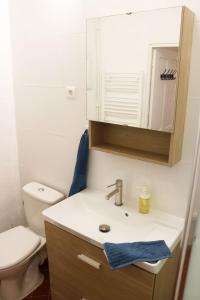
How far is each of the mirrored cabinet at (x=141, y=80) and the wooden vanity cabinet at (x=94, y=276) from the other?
0.52 meters

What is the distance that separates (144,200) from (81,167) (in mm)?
457

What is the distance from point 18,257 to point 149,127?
1184 mm

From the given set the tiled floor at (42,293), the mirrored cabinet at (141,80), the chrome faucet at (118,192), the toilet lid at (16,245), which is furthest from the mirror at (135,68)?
the tiled floor at (42,293)

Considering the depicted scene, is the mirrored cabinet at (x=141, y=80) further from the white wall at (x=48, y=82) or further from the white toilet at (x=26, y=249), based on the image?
the white toilet at (x=26, y=249)

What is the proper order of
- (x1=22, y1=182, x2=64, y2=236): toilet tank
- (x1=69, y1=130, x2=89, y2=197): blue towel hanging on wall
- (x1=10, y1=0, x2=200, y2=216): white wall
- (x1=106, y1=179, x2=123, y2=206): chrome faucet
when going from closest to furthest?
(x1=10, y1=0, x2=200, y2=216): white wall < (x1=106, y1=179, x2=123, y2=206): chrome faucet < (x1=69, y1=130, x2=89, y2=197): blue towel hanging on wall < (x1=22, y1=182, x2=64, y2=236): toilet tank

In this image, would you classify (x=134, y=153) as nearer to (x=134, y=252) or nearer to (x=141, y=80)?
(x=141, y=80)

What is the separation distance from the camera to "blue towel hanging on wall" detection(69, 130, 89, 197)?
5.10ft

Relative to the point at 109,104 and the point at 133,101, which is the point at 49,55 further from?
the point at 133,101

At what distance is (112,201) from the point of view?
155 centimetres

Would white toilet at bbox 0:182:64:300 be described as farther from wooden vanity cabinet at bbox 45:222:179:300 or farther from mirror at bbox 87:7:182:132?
mirror at bbox 87:7:182:132

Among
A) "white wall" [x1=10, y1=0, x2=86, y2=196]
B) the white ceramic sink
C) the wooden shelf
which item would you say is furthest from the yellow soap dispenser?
"white wall" [x1=10, y1=0, x2=86, y2=196]

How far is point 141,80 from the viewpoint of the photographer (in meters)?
1.22

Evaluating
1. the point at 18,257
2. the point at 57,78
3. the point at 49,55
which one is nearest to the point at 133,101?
the point at 57,78

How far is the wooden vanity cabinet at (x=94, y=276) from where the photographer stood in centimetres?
111
